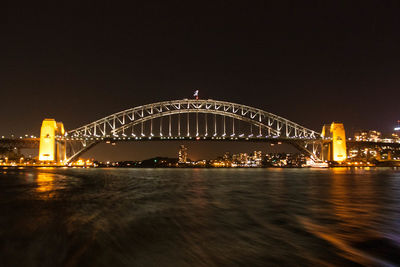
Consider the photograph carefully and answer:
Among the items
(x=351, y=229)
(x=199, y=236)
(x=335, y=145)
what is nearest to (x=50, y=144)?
(x=335, y=145)

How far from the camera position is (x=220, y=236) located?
20.4 ft

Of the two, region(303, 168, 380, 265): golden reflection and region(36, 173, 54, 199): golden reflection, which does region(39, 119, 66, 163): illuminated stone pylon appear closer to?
region(36, 173, 54, 199): golden reflection

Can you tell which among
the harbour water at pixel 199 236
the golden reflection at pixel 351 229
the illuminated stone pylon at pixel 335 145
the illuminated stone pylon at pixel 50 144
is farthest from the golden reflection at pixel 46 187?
the illuminated stone pylon at pixel 335 145

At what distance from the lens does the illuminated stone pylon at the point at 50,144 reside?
2559 inches

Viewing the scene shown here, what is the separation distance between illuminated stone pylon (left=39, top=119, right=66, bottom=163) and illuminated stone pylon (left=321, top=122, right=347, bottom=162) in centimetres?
5585

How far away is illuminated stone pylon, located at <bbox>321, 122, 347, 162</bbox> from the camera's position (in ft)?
222

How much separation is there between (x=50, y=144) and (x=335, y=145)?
57.8 metres

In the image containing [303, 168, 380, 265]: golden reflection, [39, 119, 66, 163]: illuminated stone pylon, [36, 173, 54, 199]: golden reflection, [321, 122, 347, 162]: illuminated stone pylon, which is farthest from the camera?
[321, 122, 347, 162]: illuminated stone pylon

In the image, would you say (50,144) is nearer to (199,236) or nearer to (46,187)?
(46,187)

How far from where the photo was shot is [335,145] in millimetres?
67688

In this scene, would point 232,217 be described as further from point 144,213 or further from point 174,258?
point 174,258

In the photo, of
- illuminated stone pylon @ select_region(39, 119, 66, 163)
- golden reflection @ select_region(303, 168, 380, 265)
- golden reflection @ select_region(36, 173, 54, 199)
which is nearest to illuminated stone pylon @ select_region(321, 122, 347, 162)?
illuminated stone pylon @ select_region(39, 119, 66, 163)

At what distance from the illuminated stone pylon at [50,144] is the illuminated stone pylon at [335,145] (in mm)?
55849

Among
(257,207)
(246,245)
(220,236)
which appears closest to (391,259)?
(246,245)
